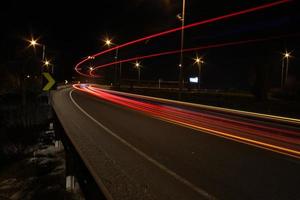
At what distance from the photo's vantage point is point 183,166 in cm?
863

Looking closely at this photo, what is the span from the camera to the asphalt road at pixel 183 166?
6.75 m

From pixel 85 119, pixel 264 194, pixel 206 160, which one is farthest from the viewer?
pixel 85 119

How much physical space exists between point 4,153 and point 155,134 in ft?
20.3

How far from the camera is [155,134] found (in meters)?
13.6

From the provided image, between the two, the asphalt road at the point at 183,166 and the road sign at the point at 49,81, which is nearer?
the asphalt road at the point at 183,166

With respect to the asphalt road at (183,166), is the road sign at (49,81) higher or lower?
higher

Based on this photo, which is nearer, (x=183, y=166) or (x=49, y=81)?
(x=183, y=166)

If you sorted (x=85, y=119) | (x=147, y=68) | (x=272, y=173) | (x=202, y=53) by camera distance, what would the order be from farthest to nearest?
1. (x=147, y=68)
2. (x=202, y=53)
3. (x=85, y=119)
4. (x=272, y=173)

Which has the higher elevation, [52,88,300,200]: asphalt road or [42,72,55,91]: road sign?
[42,72,55,91]: road sign

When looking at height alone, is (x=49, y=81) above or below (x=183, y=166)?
above

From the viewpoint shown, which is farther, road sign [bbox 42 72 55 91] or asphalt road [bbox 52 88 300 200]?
road sign [bbox 42 72 55 91]

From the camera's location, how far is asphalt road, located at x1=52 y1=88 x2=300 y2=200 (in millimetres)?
6746

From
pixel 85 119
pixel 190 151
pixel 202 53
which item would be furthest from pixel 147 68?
pixel 190 151

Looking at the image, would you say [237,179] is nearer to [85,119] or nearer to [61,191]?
[61,191]
